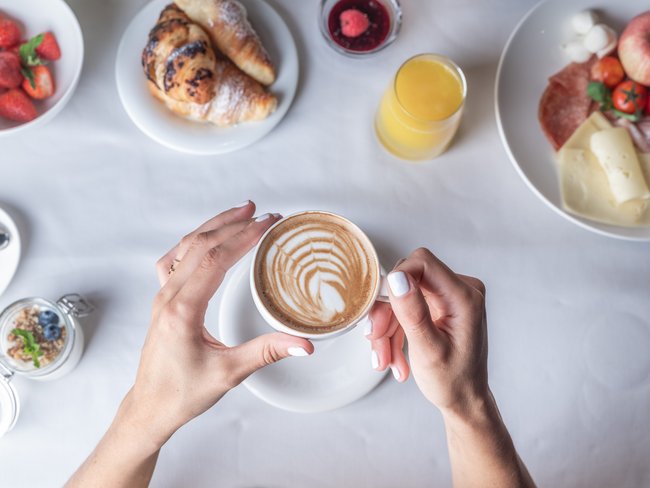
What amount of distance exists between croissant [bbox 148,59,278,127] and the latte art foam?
0.31 meters

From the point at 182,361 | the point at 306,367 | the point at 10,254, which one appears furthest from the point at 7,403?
A: the point at 306,367

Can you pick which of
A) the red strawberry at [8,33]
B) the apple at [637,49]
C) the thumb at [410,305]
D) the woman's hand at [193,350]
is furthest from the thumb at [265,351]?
the apple at [637,49]

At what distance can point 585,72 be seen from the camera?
1256mm

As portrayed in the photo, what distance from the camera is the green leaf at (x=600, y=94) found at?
4.02 ft

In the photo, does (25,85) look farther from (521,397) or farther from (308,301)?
(521,397)

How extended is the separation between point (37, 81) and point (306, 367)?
2.47ft

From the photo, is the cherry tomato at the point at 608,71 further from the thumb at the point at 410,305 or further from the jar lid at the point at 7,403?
the jar lid at the point at 7,403

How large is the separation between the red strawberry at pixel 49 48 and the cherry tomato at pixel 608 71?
3.52 ft

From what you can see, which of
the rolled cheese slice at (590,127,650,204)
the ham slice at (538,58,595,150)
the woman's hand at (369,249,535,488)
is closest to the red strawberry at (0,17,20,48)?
the woman's hand at (369,249,535,488)

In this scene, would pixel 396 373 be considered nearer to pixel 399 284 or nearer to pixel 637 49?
pixel 399 284

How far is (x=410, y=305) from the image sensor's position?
0.84 metres

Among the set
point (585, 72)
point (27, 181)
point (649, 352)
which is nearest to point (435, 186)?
point (585, 72)

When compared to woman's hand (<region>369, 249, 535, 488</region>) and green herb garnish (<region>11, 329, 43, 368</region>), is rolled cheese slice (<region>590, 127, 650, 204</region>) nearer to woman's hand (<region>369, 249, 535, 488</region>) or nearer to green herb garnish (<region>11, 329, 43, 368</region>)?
woman's hand (<region>369, 249, 535, 488</region>)

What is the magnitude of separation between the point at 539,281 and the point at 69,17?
41.5 inches
